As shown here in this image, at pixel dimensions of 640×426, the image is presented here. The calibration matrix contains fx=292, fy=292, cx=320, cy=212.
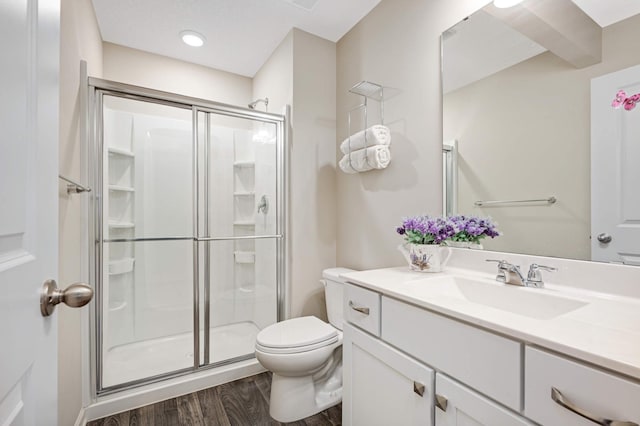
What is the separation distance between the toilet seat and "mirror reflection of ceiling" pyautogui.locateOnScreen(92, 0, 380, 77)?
2.01 metres

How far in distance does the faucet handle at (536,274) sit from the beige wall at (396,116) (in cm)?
52

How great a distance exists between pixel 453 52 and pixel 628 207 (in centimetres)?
100

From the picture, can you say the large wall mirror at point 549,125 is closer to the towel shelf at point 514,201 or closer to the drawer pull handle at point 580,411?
the towel shelf at point 514,201

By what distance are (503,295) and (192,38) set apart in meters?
2.60

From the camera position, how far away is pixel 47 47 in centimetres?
55

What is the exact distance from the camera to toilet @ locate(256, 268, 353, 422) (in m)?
1.48

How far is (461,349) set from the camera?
0.80 meters

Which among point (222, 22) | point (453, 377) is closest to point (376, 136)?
point (453, 377)

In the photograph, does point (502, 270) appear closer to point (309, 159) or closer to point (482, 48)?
point (482, 48)

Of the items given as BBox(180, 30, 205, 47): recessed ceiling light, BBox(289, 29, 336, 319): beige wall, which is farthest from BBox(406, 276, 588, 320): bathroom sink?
BBox(180, 30, 205, 47): recessed ceiling light

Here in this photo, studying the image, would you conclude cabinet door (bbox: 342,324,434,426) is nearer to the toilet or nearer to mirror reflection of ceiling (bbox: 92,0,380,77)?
the toilet

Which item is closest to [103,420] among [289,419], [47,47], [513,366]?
[289,419]

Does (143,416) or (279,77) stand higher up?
(279,77)

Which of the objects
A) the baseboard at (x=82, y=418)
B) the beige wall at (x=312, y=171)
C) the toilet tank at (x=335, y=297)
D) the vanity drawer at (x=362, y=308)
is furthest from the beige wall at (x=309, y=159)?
the baseboard at (x=82, y=418)
